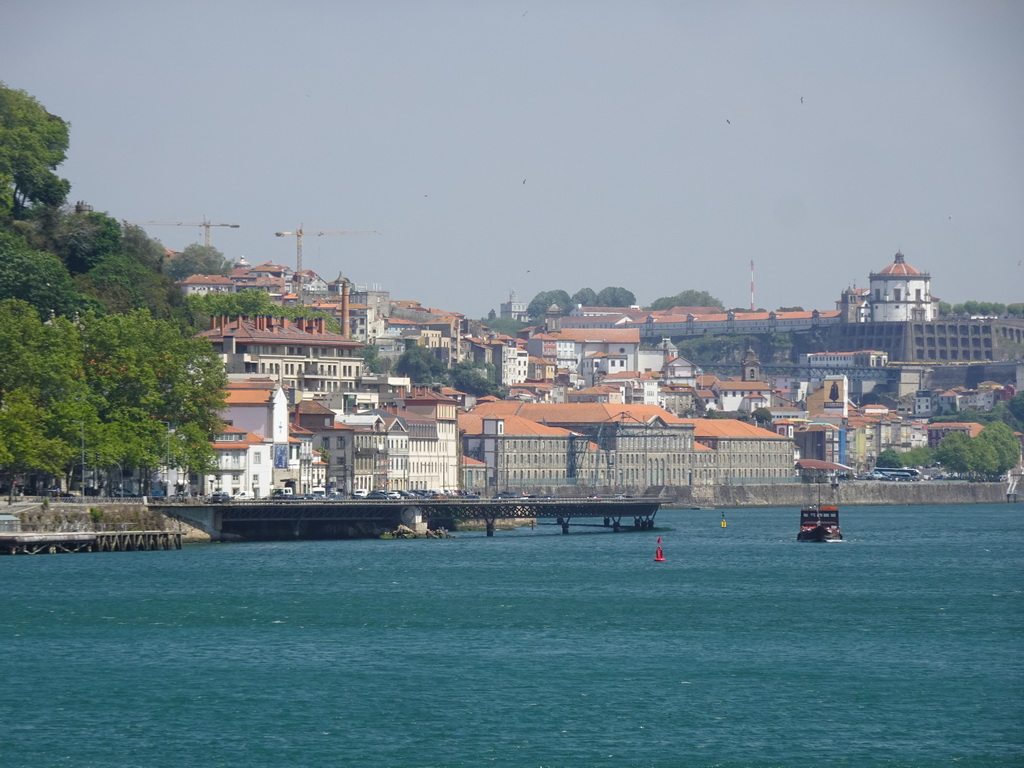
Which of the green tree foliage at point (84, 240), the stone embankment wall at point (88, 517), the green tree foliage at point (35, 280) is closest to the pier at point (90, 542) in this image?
the stone embankment wall at point (88, 517)

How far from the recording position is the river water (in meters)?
37.6

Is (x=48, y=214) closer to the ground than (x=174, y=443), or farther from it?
farther from it

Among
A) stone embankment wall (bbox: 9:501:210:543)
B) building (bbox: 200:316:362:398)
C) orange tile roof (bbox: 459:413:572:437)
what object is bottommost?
stone embankment wall (bbox: 9:501:210:543)

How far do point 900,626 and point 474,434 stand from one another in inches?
4770

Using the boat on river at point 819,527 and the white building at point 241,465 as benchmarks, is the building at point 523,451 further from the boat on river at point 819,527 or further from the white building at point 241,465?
the white building at point 241,465

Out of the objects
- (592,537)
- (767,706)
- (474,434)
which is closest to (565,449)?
(474,434)

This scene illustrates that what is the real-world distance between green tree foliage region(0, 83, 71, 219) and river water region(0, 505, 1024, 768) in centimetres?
3106

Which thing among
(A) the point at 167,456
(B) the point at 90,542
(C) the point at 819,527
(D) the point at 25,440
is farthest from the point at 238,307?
(B) the point at 90,542

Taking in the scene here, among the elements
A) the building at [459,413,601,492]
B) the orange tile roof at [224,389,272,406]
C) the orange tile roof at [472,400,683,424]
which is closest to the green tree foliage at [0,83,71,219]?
the orange tile roof at [224,389,272,406]

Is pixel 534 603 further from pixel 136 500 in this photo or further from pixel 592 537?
pixel 592 537

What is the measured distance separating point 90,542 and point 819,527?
4137 centimetres

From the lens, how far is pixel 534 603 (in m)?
62.7

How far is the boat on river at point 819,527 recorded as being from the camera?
105m

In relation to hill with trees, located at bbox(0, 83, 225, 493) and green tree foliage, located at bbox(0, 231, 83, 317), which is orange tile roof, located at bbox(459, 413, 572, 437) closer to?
hill with trees, located at bbox(0, 83, 225, 493)
